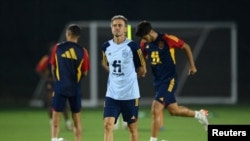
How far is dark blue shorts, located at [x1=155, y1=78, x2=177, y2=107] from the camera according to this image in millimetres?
13828

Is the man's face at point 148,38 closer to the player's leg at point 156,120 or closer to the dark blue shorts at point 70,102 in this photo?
the player's leg at point 156,120

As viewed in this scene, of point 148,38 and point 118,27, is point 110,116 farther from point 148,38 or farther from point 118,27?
point 148,38

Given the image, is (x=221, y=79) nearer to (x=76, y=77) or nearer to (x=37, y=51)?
(x=37, y=51)

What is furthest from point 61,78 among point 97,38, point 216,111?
point 97,38

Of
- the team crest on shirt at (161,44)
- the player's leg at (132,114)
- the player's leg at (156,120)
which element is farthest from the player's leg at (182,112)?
the player's leg at (132,114)

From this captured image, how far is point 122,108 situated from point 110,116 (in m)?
0.23

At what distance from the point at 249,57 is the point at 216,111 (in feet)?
19.4

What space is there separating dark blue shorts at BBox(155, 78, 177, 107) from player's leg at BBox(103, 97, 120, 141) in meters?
2.10

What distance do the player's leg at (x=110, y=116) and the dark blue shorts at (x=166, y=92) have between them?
2.10 meters

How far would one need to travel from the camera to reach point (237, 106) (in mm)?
24078

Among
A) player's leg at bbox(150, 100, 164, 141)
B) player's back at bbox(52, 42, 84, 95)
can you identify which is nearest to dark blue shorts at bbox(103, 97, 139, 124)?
player's back at bbox(52, 42, 84, 95)

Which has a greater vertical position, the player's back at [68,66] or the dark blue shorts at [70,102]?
the player's back at [68,66]

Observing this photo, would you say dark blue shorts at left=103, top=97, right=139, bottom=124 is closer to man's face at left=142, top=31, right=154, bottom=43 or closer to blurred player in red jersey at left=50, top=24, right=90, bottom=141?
blurred player in red jersey at left=50, top=24, right=90, bottom=141

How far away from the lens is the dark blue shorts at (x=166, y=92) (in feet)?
45.4
